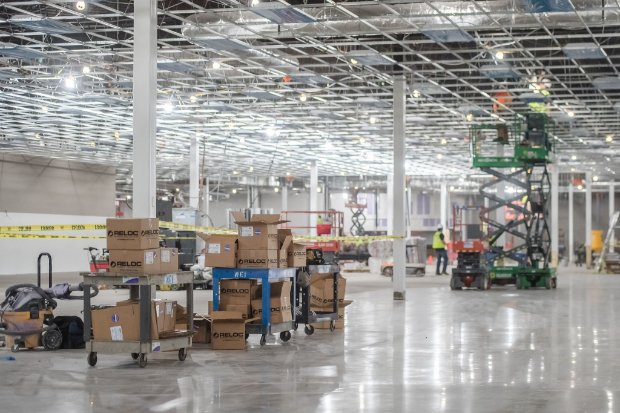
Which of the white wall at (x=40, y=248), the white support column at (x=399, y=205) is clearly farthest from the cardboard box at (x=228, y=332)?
the white wall at (x=40, y=248)

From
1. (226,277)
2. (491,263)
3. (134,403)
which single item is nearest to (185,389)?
(134,403)

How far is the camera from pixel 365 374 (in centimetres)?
978

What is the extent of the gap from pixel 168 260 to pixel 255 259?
5.97 feet

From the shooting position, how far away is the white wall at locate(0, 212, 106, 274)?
3800cm

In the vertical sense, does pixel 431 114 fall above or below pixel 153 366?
above

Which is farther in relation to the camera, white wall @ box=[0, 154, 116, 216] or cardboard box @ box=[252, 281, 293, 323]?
white wall @ box=[0, 154, 116, 216]

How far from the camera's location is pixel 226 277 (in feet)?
41.3

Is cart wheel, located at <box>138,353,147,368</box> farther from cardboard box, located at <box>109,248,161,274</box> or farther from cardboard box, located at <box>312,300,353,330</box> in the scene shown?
cardboard box, located at <box>312,300,353,330</box>

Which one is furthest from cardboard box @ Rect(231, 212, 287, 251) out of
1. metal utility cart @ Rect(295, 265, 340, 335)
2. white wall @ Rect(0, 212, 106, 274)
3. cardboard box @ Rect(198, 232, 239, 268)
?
white wall @ Rect(0, 212, 106, 274)

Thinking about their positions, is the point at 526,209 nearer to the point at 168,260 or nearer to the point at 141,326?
the point at 168,260

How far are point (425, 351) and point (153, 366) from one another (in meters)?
3.60

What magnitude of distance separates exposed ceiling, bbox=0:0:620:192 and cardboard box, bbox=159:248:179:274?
7.98 metres

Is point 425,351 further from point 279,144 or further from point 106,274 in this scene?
point 279,144

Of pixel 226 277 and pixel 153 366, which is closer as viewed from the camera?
pixel 153 366
